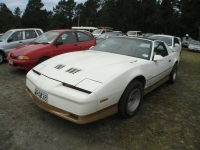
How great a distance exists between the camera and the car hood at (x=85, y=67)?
2.50m

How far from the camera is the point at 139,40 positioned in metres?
3.88

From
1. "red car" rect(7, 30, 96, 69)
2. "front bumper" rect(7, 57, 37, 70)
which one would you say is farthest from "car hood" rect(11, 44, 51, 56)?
"front bumper" rect(7, 57, 37, 70)

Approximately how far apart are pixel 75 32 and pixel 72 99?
489 centimetres

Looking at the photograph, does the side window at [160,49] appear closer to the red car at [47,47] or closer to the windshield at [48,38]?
the red car at [47,47]

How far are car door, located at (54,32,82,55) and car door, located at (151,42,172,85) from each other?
3230mm

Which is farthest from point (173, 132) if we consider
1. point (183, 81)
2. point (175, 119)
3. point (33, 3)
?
point (33, 3)

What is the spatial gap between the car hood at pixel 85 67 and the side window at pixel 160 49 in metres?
0.84

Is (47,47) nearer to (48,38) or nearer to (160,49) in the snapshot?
(48,38)

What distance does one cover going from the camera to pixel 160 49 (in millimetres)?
4238

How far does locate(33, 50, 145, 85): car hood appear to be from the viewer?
250cm

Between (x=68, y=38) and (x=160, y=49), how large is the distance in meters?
3.47

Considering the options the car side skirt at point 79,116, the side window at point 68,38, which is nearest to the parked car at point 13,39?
the side window at point 68,38

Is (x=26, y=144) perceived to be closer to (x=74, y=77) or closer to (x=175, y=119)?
(x=74, y=77)

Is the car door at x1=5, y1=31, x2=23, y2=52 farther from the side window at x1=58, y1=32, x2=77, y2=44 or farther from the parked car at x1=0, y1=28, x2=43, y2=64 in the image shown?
the side window at x1=58, y1=32, x2=77, y2=44
